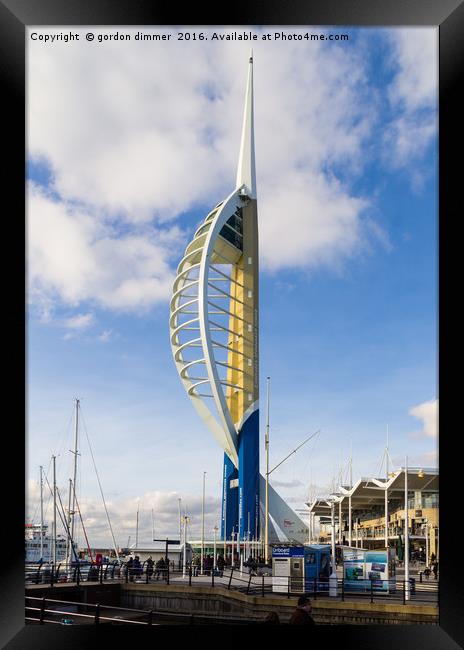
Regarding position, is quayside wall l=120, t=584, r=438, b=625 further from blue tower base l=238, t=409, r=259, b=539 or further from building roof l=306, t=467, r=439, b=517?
blue tower base l=238, t=409, r=259, b=539

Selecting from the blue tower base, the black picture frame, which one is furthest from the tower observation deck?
the black picture frame

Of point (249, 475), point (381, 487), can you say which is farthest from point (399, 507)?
point (381, 487)

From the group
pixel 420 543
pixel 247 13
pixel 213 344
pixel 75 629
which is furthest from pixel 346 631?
pixel 420 543

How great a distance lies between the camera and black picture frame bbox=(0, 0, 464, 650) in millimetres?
5180

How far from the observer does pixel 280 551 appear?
14.2m

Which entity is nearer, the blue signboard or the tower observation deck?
the blue signboard

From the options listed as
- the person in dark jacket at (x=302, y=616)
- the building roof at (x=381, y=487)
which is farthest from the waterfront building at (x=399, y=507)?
the person in dark jacket at (x=302, y=616)

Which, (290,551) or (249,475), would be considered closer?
(290,551)
